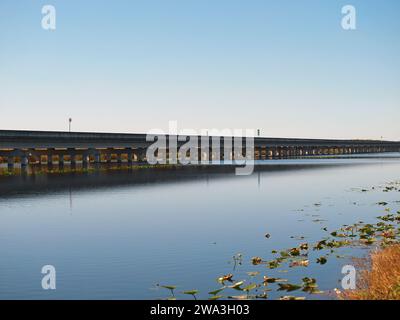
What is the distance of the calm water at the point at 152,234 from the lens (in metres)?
17.9

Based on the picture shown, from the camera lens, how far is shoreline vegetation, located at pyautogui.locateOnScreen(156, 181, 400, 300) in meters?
15.4

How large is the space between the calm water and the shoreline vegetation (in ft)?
1.46

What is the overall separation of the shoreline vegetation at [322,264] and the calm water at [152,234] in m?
0.45

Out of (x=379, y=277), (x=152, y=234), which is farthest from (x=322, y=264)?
(x=152, y=234)

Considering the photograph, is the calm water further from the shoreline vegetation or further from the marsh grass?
the marsh grass

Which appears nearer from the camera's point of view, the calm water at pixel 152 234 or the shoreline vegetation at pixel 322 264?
the shoreline vegetation at pixel 322 264

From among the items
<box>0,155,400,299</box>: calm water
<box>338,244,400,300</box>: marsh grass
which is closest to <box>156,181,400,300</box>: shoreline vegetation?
<box>338,244,400,300</box>: marsh grass

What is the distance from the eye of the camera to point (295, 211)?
→ 38.1 meters

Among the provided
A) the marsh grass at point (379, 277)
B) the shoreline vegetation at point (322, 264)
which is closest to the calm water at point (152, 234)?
the shoreline vegetation at point (322, 264)

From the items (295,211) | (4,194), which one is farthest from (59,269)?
(4,194)

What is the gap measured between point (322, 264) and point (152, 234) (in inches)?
443

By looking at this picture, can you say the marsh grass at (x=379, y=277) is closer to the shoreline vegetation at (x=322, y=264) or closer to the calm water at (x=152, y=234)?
the shoreline vegetation at (x=322, y=264)

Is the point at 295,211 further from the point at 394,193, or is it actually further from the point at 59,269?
the point at 59,269
